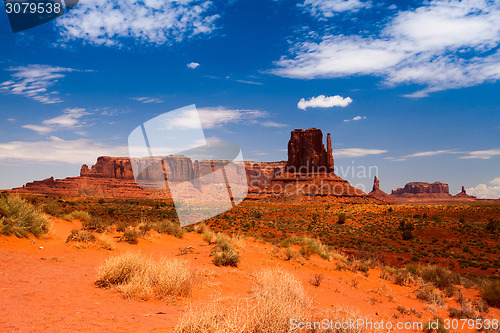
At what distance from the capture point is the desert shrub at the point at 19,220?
32.1ft

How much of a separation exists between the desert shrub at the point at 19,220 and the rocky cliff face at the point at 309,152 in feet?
329

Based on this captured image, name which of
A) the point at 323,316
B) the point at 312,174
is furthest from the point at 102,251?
the point at 312,174

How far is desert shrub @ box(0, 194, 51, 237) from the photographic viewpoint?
9797 mm

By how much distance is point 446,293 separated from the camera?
37.1ft

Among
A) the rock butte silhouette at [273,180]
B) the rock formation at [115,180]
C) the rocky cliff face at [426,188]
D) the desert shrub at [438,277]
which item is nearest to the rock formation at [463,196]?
the rocky cliff face at [426,188]

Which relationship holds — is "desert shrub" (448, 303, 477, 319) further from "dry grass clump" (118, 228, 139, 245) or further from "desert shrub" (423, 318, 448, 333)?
"dry grass clump" (118, 228, 139, 245)

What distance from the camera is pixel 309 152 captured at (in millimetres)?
110500

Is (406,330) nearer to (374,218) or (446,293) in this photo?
(446,293)

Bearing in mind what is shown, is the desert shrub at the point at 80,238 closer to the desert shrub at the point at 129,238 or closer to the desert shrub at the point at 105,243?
the desert shrub at the point at 105,243

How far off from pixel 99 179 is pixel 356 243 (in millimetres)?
121316

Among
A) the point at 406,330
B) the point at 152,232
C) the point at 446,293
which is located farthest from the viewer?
the point at 152,232

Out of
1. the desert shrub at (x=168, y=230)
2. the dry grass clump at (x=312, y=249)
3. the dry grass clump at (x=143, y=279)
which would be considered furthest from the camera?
the desert shrub at (x=168, y=230)

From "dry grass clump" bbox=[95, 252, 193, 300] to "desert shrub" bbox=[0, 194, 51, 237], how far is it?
228 inches

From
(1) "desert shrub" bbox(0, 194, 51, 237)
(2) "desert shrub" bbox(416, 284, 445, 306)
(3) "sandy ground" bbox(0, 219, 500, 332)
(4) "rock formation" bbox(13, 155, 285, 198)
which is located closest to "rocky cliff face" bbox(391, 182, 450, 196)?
(4) "rock formation" bbox(13, 155, 285, 198)
